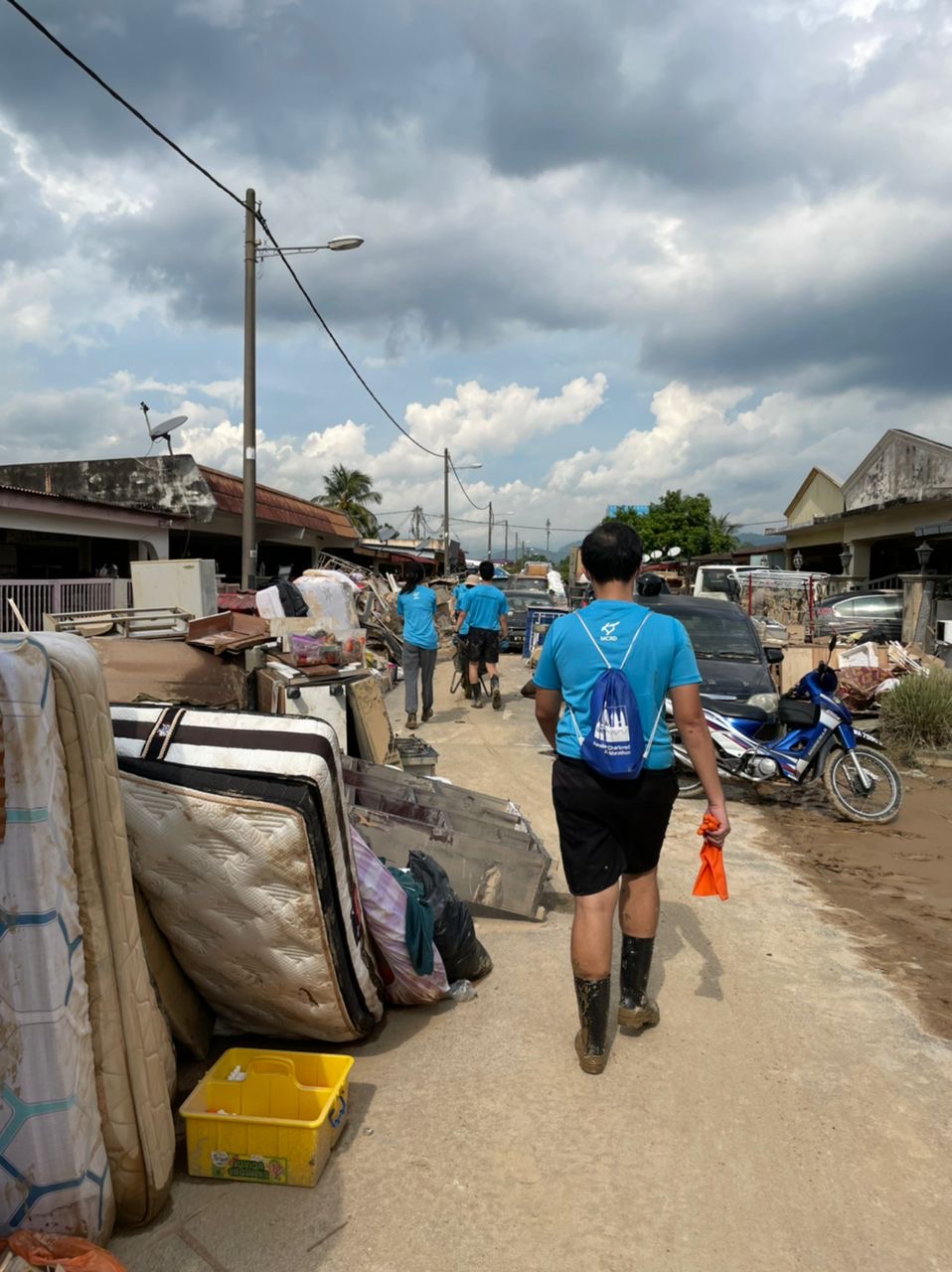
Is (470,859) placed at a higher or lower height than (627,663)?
lower

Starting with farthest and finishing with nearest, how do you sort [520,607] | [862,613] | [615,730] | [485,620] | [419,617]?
[520,607]
[862,613]
[485,620]
[419,617]
[615,730]

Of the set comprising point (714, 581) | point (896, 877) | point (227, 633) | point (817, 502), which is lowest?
point (896, 877)

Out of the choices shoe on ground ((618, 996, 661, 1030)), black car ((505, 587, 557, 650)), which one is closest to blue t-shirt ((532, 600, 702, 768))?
shoe on ground ((618, 996, 661, 1030))

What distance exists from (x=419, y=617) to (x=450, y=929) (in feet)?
21.1

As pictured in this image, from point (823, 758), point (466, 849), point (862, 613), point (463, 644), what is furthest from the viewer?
point (862, 613)

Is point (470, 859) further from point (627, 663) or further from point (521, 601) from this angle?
point (521, 601)

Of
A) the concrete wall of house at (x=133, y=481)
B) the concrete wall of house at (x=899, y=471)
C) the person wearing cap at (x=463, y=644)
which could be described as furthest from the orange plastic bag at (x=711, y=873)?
the concrete wall of house at (x=899, y=471)

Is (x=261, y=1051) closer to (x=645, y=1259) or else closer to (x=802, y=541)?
(x=645, y=1259)

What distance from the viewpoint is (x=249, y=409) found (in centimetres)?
1233

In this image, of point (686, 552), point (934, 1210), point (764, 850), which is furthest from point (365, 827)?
point (686, 552)

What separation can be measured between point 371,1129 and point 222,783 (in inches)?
46.1

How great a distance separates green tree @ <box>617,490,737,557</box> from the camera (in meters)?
52.6

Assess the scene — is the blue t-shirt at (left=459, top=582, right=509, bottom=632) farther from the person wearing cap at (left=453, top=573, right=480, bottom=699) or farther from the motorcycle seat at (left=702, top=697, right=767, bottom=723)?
the motorcycle seat at (left=702, top=697, right=767, bottom=723)

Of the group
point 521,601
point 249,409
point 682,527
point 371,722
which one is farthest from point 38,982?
point 682,527
